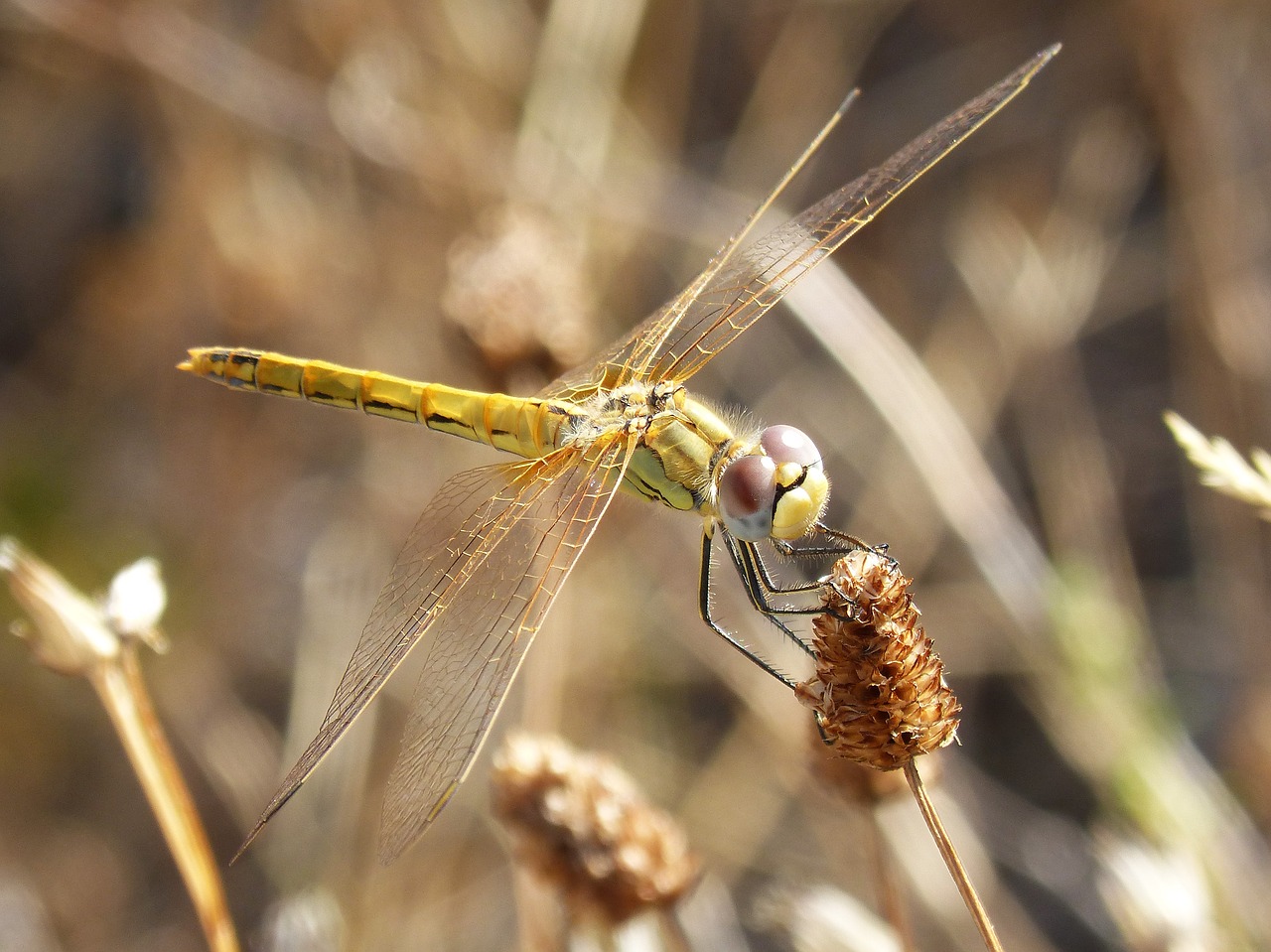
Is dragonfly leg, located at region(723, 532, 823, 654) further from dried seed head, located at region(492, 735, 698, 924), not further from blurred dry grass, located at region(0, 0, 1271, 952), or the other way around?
blurred dry grass, located at region(0, 0, 1271, 952)

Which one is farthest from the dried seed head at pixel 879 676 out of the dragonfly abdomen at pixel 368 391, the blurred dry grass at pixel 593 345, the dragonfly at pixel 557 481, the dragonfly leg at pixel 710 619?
the blurred dry grass at pixel 593 345

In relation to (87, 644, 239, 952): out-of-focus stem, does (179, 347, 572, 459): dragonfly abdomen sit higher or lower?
higher

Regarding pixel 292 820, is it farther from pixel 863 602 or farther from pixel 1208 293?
pixel 1208 293

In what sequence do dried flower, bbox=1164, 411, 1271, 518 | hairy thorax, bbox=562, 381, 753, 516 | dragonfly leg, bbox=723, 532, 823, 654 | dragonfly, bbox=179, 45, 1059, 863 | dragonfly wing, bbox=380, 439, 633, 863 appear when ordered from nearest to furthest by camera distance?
dried flower, bbox=1164, 411, 1271, 518
dragonfly wing, bbox=380, 439, 633, 863
dragonfly, bbox=179, 45, 1059, 863
dragonfly leg, bbox=723, 532, 823, 654
hairy thorax, bbox=562, 381, 753, 516

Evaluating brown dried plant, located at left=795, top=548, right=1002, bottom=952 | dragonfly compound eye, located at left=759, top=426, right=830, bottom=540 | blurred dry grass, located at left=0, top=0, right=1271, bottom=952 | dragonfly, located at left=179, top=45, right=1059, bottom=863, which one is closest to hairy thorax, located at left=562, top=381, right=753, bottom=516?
dragonfly, located at left=179, top=45, right=1059, bottom=863

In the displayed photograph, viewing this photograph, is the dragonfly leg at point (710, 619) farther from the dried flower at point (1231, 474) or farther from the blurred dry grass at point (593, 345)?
the dried flower at point (1231, 474)

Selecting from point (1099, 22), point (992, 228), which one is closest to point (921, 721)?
point (992, 228)
